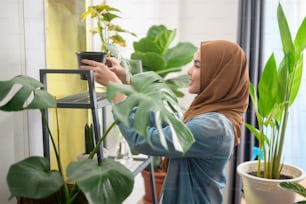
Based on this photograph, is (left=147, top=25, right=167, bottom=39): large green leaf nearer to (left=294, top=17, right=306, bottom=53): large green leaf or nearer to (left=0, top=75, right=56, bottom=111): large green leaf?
(left=294, top=17, right=306, bottom=53): large green leaf

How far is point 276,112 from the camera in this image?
140 cm

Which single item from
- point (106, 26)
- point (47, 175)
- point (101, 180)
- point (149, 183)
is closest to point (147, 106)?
point (101, 180)

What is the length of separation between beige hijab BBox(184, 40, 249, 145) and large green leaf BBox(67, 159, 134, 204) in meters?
0.43

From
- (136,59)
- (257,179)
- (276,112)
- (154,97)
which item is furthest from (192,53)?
(154,97)

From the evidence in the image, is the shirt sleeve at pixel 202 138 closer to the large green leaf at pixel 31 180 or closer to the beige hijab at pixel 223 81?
the beige hijab at pixel 223 81

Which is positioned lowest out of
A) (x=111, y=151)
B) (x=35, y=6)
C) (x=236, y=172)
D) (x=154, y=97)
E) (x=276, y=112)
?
(x=236, y=172)

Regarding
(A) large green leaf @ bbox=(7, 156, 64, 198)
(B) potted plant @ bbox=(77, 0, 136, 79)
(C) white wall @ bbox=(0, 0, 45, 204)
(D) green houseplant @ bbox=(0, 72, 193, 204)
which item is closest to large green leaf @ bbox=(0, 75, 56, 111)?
(D) green houseplant @ bbox=(0, 72, 193, 204)

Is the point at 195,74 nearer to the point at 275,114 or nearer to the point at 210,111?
the point at 210,111

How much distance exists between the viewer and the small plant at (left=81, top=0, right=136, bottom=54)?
1.23m

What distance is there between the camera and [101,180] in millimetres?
800

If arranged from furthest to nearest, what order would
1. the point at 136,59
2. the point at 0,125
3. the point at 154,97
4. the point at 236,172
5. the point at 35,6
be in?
the point at 236,172 < the point at 136,59 < the point at 35,6 < the point at 0,125 < the point at 154,97

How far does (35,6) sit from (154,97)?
0.62m

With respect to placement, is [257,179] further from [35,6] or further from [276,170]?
[35,6]

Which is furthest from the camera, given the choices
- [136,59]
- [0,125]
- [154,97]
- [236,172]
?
[236,172]
